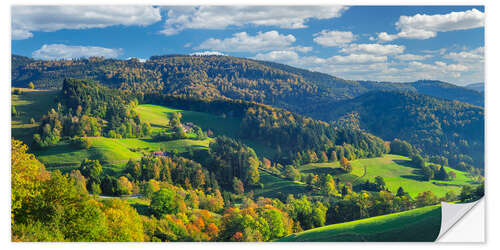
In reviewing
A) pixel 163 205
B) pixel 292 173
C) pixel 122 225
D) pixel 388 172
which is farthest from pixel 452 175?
pixel 122 225

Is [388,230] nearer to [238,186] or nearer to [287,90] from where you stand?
[238,186]

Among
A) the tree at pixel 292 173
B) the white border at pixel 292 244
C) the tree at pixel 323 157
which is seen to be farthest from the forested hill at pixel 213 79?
the white border at pixel 292 244

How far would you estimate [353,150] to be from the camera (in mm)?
56875

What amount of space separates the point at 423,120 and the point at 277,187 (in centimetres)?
6063

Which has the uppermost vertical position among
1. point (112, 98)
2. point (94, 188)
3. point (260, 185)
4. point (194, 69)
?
point (194, 69)

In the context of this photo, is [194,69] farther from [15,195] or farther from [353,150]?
[15,195]

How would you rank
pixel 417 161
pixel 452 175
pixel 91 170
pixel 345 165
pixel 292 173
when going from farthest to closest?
pixel 417 161 < pixel 345 165 < pixel 292 173 < pixel 452 175 < pixel 91 170

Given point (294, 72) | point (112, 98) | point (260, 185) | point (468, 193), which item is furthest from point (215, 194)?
point (294, 72)

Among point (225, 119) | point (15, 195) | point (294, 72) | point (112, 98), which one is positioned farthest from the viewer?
point (294, 72)

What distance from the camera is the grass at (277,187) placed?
1742 inches

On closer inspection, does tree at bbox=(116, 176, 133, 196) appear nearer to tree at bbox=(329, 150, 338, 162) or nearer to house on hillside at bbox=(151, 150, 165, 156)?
house on hillside at bbox=(151, 150, 165, 156)

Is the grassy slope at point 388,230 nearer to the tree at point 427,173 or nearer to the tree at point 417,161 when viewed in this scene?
the tree at point 427,173

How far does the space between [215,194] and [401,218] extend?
24.1 m

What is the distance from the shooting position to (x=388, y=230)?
17656 mm
